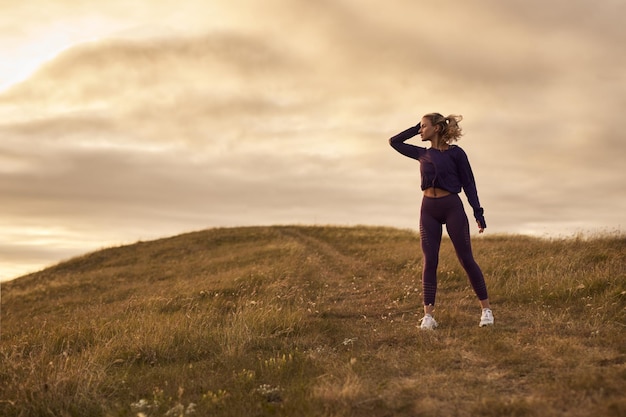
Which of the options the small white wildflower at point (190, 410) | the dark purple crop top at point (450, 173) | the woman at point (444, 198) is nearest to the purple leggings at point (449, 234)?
the woman at point (444, 198)

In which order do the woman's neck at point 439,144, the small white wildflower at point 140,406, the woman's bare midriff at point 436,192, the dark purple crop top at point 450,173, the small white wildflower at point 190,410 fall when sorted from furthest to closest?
the woman's neck at point 439,144
the woman's bare midriff at point 436,192
the dark purple crop top at point 450,173
the small white wildflower at point 140,406
the small white wildflower at point 190,410

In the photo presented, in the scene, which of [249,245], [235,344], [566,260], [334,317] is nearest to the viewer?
[235,344]

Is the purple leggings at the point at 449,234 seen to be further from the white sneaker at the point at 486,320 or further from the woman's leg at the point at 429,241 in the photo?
the white sneaker at the point at 486,320

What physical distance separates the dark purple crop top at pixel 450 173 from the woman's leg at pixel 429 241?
37 cm

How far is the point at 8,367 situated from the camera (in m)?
7.40

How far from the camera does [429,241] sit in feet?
29.6

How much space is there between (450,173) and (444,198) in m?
0.43

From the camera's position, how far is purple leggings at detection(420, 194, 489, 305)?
878cm

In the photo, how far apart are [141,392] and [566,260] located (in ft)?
36.9

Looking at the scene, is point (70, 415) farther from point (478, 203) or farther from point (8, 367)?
point (478, 203)

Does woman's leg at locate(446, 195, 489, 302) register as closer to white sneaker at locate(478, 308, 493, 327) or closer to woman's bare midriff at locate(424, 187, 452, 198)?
woman's bare midriff at locate(424, 187, 452, 198)

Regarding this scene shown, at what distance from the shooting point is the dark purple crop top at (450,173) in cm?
869

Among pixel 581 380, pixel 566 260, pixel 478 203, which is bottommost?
pixel 581 380

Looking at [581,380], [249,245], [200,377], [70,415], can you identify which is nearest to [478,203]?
[581,380]
